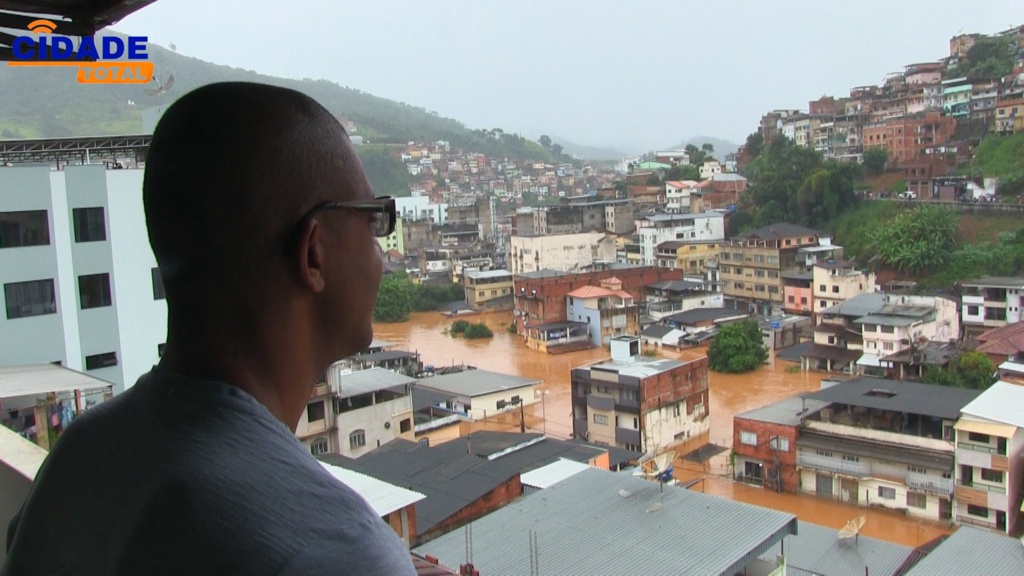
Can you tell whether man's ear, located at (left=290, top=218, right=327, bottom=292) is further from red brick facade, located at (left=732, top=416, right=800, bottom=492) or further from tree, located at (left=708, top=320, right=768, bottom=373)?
tree, located at (left=708, top=320, right=768, bottom=373)

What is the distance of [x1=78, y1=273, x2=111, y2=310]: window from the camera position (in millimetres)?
3932

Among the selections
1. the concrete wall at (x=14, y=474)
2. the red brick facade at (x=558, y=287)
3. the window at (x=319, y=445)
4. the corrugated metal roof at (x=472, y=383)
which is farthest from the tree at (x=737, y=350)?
the concrete wall at (x=14, y=474)

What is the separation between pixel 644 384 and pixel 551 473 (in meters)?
2.40

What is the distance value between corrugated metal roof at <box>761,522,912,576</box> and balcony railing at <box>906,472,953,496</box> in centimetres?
136

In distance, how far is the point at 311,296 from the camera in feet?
1.20

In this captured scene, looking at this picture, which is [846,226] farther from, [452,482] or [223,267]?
[223,267]

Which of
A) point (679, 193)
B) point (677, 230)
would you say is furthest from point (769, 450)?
point (679, 193)

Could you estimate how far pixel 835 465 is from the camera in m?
6.04

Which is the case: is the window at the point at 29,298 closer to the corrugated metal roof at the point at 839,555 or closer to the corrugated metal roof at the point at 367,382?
the corrugated metal roof at the point at 367,382

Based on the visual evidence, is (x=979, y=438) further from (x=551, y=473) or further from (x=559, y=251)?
(x=559, y=251)

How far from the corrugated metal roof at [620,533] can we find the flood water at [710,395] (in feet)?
8.32

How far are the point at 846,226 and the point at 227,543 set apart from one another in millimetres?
15643

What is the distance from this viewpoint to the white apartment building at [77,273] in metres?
3.74

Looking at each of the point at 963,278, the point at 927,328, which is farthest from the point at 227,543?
the point at 963,278
